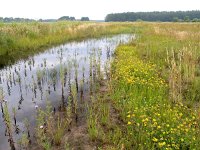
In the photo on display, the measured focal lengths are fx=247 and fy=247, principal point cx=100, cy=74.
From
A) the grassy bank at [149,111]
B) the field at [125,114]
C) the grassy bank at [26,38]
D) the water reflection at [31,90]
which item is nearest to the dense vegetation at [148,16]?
the grassy bank at [26,38]

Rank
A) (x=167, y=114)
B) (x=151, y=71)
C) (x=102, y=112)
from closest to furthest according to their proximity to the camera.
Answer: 1. (x=167, y=114)
2. (x=102, y=112)
3. (x=151, y=71)

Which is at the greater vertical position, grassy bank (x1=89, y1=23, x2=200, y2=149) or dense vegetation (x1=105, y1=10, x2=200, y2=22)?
dense vegetation (x1=105, y1=10, x2=200, y2=22)

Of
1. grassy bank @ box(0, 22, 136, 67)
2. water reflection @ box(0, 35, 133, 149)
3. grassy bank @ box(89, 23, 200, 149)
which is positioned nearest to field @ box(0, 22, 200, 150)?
grassy bank @ box(89, 23, 200, 149)

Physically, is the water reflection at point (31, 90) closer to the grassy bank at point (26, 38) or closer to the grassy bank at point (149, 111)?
the grassy bank at point (149, 111)

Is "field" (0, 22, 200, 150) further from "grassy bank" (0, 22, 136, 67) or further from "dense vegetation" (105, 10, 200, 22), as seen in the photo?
"dense vegetation" (105, 10, 200, 22)

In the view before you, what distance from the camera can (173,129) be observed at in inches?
214

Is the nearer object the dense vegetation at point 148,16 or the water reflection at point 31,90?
the water reflection at point 31,90

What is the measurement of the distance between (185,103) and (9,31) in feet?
49.5

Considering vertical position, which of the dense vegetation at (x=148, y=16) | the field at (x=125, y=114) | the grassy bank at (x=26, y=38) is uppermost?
the dense vegetation at (x=148, y=16)

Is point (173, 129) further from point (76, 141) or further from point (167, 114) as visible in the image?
point (76, 141)

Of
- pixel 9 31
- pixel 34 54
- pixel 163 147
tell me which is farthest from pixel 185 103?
pixel 9 31

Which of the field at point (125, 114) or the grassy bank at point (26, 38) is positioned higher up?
the grassy bank at point (26, 38)

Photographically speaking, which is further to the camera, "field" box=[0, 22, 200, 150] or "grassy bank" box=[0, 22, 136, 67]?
"grassy bank" box=[0, 22, 136, 67]

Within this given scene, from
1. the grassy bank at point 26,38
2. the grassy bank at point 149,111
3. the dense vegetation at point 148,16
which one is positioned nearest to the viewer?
the grassy bank at point 149,111
